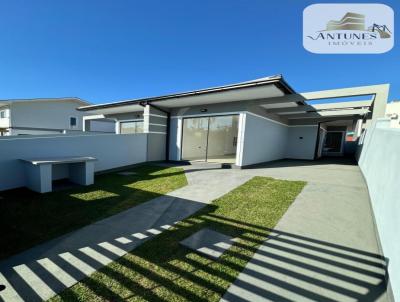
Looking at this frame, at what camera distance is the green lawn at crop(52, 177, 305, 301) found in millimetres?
1710

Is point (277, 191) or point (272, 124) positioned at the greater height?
point (272, 124)

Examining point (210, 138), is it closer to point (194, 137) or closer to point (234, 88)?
point (194, 137)

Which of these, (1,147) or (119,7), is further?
(119,7)

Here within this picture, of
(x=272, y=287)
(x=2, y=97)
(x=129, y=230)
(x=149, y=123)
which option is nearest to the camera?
(x=272, y=287)

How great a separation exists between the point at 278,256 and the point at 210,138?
32.9 ft

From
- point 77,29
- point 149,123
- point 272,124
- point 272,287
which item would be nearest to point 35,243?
point 272,287

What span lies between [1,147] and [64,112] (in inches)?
596

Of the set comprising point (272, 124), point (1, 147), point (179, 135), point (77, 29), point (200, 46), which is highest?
point (200, 46)

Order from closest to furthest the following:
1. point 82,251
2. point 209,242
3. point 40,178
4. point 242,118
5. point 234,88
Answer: point 82,251 < point 209,242 < point 40,178 < point 234,88 < point 242,118

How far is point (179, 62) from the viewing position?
1266cm

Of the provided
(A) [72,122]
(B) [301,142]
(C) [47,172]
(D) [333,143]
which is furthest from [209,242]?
(A) [72,122]

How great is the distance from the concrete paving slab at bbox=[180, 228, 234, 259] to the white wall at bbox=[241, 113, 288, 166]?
18.3 ft

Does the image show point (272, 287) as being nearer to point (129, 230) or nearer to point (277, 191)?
point (129, 230)

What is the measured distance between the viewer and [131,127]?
11.8 m
